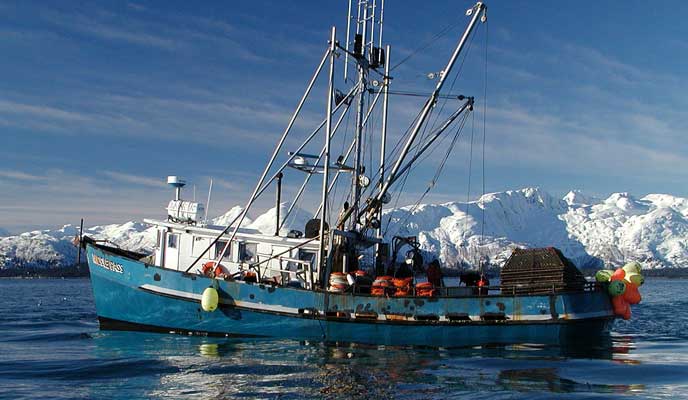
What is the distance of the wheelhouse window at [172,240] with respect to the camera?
23109mm

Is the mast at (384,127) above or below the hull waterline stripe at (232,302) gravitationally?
above

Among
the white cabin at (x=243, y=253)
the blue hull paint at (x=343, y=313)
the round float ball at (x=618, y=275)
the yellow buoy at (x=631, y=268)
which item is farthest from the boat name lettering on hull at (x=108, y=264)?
the yellow buoy at (x=631, y=268)

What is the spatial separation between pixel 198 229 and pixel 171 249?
1.21 metres

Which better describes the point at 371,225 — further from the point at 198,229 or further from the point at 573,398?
the point at 573,398

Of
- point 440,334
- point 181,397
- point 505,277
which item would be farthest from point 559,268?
point 181,397

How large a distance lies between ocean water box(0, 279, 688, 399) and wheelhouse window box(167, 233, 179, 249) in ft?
9.80

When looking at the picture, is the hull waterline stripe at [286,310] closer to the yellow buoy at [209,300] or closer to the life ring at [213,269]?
the yellow buoy at [209,300]

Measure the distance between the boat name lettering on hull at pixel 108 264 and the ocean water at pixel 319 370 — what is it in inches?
87.0

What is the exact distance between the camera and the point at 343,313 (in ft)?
66.5

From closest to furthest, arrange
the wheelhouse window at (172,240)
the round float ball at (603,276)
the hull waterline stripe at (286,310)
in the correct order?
the hull waterline stripe at (286,310)
the round float ball at (603,276)
the wheelhouse window at (172,240)

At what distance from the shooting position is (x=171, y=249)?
75.7 feet

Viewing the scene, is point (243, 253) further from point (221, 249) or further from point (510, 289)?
point (510, 289)

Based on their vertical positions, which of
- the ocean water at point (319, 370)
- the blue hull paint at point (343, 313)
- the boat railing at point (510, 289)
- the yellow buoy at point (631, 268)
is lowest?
the ocean water at point (319, 370)

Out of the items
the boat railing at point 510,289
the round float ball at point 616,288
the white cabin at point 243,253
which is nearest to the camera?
the boat railing at point 510,289
